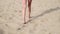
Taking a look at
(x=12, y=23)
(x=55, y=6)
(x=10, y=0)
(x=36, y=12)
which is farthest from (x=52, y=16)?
(x=10, y=0)

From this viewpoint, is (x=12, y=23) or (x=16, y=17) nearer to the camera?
(x=12, y=23)

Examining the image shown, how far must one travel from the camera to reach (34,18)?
2037 millimetres

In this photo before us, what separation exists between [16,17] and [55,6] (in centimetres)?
83

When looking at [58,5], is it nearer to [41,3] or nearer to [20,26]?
[41,3]

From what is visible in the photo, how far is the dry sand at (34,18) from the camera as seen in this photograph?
1.76 meters

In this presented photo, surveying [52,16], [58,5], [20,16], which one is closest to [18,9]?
[20,16]

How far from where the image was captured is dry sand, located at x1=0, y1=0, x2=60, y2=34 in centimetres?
176

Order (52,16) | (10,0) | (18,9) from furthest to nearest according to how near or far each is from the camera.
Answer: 1. (10,0)
2. (18,9)
3. (52,16)

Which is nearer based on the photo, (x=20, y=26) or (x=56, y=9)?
(x=20, y=26)

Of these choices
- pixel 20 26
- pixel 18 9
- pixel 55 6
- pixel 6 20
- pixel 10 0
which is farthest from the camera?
pixel 10 0

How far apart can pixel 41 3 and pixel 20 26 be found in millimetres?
919

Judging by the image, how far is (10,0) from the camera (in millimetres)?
2680

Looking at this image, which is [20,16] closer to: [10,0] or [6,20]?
[6,20]

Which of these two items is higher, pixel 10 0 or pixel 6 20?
pixel 10 0
